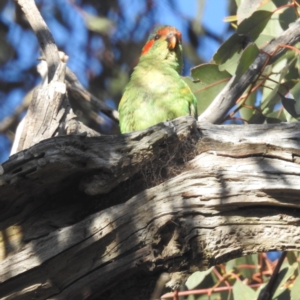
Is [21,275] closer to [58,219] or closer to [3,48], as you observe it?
[58,219]

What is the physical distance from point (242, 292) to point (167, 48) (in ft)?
4.33

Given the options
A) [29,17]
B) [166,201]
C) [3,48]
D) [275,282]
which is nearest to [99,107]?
[29,17]

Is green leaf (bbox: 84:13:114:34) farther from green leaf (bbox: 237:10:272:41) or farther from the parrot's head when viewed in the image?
green leaf (bbox: 237:10:272:41)

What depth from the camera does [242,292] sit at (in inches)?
113

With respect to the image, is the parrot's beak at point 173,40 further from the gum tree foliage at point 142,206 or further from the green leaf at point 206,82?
the gum tree foliage at point 142,206

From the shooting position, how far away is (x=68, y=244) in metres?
1.79

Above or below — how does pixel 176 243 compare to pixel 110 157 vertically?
below

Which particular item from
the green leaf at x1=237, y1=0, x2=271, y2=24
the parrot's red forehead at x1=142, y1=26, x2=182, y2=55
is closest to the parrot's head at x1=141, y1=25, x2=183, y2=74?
the parrot's red forehead at x1=142, y1=26, x2=182, y2=55

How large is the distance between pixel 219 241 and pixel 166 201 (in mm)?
193

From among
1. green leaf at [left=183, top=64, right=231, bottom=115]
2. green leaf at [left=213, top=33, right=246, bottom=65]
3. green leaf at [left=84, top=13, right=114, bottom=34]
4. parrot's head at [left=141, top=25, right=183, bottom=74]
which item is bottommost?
green leaf at [left=213, top=33, right=246, bottom=65]

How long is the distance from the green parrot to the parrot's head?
0.12 feet

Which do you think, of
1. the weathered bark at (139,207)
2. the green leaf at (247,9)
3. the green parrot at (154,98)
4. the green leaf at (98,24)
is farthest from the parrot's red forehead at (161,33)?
the weathered bark at (139,207)

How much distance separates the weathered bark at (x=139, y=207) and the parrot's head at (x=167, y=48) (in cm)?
141

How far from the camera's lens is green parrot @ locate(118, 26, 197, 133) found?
285cm
